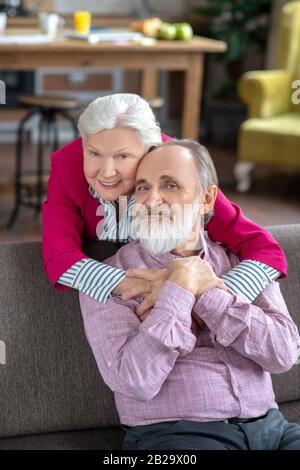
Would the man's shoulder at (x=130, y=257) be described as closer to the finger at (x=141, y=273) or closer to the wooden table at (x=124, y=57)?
the finger at (x=141, y=273)

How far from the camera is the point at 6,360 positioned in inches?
70.3

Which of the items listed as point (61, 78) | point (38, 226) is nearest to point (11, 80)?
point (61, 78)

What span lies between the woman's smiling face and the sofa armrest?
3.42 m

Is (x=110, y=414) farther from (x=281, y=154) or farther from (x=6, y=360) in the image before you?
(x=281, y=154)

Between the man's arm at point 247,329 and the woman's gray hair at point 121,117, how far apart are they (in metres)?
0.36

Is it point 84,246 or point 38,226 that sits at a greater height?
point 84,246

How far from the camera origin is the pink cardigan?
1817mm

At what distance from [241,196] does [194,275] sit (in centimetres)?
342

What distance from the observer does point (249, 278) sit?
177 centimetres

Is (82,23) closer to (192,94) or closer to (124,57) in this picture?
(124,57)

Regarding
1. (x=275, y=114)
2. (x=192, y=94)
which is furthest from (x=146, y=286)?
(x=275, y=114)

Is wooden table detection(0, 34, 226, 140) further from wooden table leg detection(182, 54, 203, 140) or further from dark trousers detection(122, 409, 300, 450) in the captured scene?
dark trousers detection(122, 409, 300, 450)

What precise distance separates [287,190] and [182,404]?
12.3 feet

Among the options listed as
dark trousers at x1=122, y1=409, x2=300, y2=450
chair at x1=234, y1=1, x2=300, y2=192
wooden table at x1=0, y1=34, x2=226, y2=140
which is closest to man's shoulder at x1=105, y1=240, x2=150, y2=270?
dark trousers at x1=122, y1=409, x2=300, y2=450
